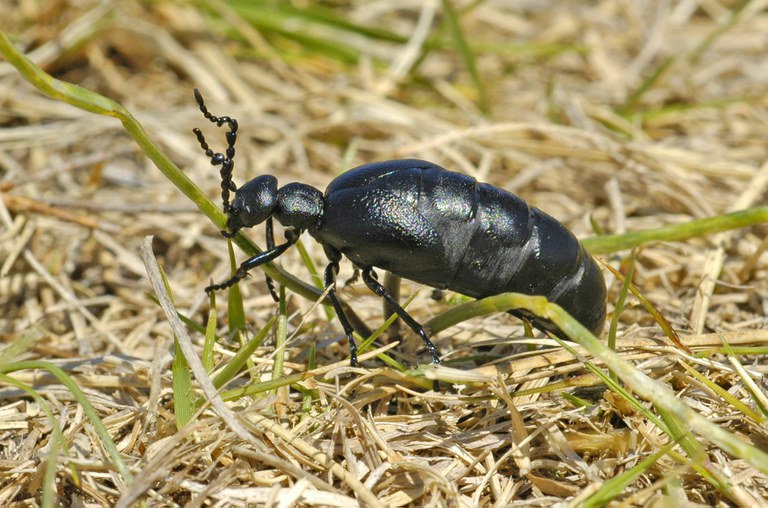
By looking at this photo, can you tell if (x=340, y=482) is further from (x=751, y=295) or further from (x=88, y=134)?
(x=88, y=134)

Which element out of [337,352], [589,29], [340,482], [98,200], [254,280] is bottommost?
[340,482]

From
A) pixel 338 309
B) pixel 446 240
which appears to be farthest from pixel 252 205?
pixel 446 240

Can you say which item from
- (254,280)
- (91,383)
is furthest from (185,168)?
(91,383)

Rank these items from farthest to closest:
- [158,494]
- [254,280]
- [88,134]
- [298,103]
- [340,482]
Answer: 1. [298,103]
2. [88,134]
3. [254,280]
4. [340,482]
5. [158,494]

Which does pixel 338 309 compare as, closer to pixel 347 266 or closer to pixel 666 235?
pixel 347 266

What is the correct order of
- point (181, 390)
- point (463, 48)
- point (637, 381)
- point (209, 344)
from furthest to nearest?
1. point (463, 48)
2. point (209, 344)
3. point (181, 390)
4. point (637, 381)

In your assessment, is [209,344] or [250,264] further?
[250,264]

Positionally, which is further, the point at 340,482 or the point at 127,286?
the point at 127,286
